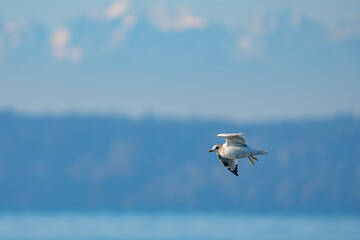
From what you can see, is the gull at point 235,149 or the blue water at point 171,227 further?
the blue water at point 171,227

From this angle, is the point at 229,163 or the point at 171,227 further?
the point at 171,227

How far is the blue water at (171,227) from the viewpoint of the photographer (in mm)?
122000

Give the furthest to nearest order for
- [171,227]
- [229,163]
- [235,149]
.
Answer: [171,227], [229,163], [235,149]

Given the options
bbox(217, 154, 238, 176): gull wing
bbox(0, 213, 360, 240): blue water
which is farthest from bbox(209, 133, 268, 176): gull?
bbox(0, 213, 360, 240): blue water

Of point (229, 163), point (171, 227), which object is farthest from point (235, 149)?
point (171, 227)

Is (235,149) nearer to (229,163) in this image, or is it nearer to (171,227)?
(229,163)

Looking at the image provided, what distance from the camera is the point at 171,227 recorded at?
14988 centimetres

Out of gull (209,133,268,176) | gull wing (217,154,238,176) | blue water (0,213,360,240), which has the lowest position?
gull (209,133,268,176)

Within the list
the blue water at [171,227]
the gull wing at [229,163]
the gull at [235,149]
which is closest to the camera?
the gull at [235,149]

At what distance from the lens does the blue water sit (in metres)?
122

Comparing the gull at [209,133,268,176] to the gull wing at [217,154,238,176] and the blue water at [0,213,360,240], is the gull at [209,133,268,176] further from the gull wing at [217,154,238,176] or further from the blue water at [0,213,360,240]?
the blue water at [0,213,360,240]

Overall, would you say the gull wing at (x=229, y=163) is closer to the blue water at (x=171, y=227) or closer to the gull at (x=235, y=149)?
the gull at (x=235, y=149)

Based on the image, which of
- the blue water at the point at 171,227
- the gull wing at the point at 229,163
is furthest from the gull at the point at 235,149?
the blue water at the point at 171,227

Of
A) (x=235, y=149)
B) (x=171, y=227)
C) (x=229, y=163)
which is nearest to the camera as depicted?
(x=235, y=149)
